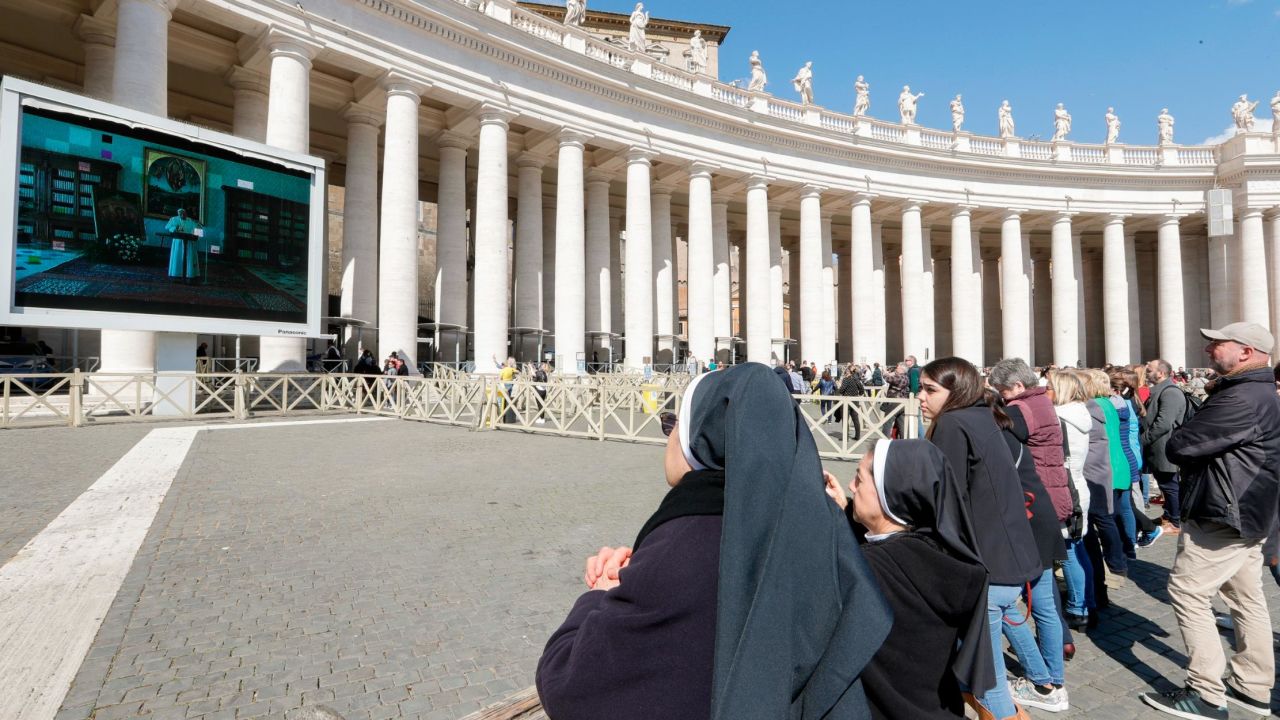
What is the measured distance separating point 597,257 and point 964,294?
65.0 ft

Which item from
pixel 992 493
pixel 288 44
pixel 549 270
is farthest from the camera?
pixel 549 270

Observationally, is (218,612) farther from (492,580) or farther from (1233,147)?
(1233,147)

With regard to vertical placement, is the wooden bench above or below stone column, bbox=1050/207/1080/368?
below

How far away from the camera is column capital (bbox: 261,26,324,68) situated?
672 inches

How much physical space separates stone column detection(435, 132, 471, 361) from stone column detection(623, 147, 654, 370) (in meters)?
6.67

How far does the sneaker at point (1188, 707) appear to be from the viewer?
3.30m

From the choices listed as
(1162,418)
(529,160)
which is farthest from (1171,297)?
(1162,418)

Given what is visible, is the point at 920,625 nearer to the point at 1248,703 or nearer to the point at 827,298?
the point at 1248,703

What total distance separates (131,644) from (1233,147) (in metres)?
47.5

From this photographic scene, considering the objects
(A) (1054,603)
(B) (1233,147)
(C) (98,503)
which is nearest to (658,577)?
(A) (1054,603)

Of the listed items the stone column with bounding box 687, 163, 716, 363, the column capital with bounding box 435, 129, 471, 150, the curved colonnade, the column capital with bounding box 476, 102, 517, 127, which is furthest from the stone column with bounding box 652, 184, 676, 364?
the column capital with bounding box 476, 102, 517, 127

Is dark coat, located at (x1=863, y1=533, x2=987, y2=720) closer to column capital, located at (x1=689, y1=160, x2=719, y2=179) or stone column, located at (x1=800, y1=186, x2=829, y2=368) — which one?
column capital, located at (x1=689, y1=160, x2=719, y2=179)

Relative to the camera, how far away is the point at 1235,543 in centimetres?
337

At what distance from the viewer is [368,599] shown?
4328mm
